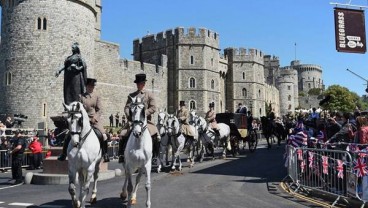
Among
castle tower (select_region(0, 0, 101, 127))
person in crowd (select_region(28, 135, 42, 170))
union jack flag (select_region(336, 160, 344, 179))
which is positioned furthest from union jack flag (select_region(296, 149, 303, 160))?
castle tower (select_region(0, 0, 101, 127))

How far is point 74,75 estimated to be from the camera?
448 inches

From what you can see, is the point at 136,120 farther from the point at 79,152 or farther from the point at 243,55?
the point at 243,55

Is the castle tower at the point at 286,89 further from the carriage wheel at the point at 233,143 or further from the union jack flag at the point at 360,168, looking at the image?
the union jack flag at the point at 360,168

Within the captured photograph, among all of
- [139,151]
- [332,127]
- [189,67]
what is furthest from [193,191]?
[189,67]

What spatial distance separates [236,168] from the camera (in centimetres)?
1494

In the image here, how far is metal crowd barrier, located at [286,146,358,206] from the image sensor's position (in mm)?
8484

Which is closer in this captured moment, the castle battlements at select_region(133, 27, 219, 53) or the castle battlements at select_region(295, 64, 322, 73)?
the castle battlements at select_region(133, 27, 219, 53)

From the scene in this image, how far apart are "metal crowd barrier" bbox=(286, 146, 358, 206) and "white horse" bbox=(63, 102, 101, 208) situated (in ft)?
16.9

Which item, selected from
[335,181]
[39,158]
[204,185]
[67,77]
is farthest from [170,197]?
[39,158]

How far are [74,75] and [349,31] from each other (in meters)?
9.94

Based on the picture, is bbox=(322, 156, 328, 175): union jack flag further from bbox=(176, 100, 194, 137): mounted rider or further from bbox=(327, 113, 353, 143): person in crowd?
bbox=(176, 100, 194, 137): mounted rider

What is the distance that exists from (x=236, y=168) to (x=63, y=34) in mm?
24907

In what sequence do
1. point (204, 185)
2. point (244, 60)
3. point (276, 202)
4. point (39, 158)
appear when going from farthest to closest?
point (244, 60) < point (39, 158) < point (204, 185) < point (276, 202)

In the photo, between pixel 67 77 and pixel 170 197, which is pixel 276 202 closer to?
pixel 170 197
